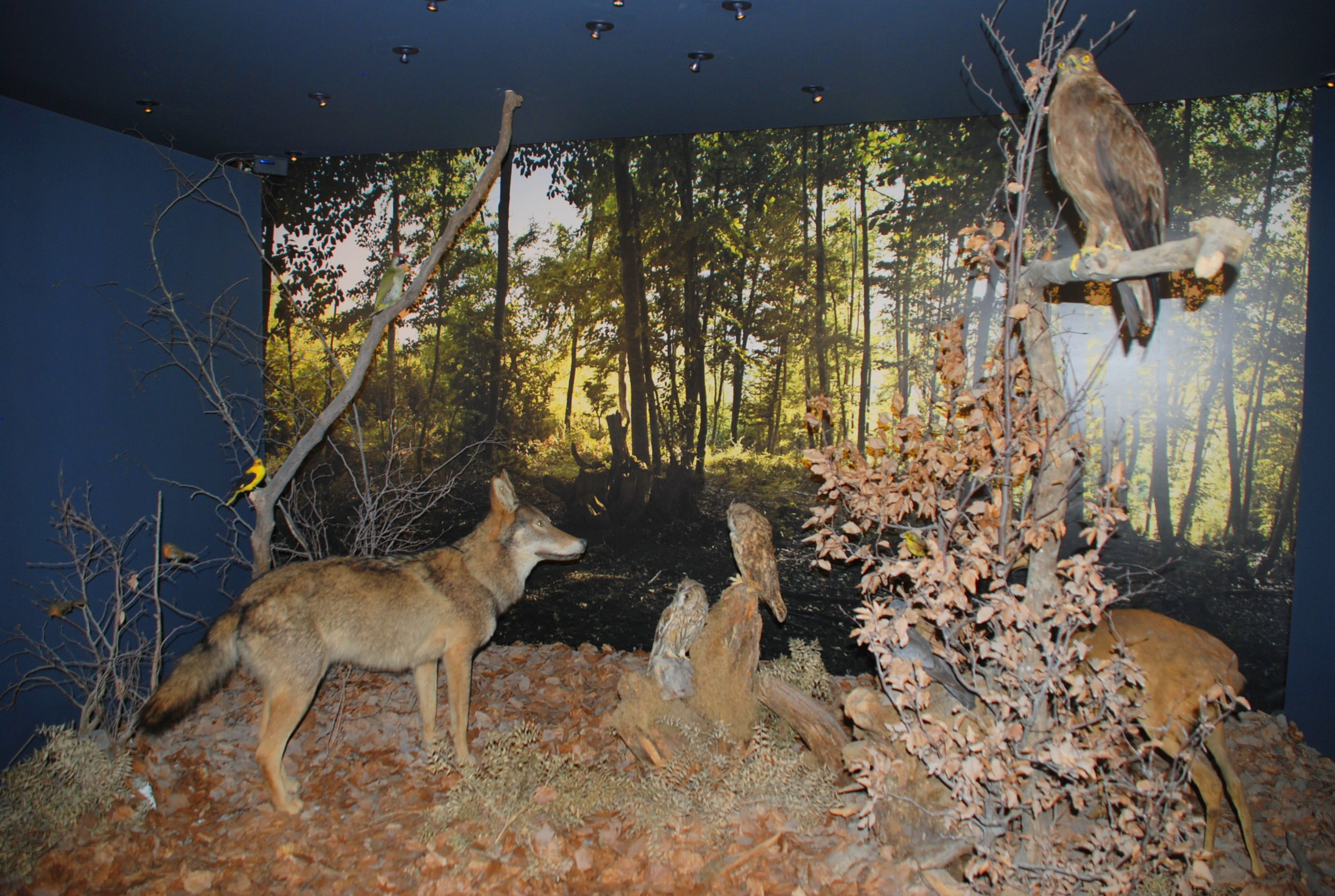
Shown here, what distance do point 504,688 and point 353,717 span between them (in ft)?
3.38

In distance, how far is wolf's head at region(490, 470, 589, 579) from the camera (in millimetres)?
4496

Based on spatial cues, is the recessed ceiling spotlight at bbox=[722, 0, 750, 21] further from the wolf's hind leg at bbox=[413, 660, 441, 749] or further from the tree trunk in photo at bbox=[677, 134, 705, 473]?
the wolf's hind leg at bbox=[413, 660, 441, 749]

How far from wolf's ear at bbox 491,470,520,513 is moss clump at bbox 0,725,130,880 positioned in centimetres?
248

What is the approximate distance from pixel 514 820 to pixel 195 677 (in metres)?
1.76

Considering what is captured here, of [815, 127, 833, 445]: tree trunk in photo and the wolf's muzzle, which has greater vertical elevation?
[815, 127, 833, 445]: tree trunk in photo

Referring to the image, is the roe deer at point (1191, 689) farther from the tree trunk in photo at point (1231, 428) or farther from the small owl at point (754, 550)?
the small owl at point (754, 550)

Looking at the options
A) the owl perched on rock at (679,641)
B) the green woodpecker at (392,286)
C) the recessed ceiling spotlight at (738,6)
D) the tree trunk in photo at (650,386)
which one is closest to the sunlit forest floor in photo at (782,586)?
the tree trunk in photo at (650,386)

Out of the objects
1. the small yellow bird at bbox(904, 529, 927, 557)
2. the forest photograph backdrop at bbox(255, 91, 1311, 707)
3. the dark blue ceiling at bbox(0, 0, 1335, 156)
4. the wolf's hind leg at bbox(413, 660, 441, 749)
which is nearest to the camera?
the dark blue ceiling at bbox(0, 0, 1335, 156)

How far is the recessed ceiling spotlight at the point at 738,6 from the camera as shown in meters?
3.43

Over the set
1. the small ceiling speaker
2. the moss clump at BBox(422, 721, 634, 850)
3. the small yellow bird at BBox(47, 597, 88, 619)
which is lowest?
the moss clump at BBox(422, 721, 634, 850)

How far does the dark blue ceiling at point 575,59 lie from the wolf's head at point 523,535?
2.49 m

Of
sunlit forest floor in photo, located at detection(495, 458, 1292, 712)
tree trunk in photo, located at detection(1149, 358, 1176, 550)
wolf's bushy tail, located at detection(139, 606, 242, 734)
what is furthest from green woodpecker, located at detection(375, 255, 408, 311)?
tree trunk in photo, located at detection(1149, 358, 1176, 550)

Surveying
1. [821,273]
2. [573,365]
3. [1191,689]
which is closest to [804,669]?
[1191,689]

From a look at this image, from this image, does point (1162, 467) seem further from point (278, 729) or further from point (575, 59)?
point (278, 729)
